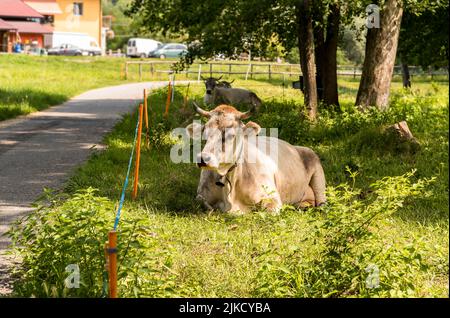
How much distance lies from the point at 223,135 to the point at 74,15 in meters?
88.7

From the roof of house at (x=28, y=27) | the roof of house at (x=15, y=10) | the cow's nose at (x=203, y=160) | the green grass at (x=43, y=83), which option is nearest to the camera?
the cow's nose at (x=203, y=160)

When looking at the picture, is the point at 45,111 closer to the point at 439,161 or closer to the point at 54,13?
the point at 439,161

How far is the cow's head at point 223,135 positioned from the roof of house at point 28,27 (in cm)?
7077

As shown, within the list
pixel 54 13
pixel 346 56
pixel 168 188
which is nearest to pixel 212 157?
pixel 168 188

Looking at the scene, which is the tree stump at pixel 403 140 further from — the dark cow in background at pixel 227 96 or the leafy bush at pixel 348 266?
the dark cow in background at pixel 227 96

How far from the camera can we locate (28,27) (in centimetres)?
8169

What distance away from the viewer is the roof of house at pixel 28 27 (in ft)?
262

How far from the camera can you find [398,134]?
1502cm

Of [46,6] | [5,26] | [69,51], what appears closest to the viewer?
[5,26]

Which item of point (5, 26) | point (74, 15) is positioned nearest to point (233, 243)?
point (5, 26)

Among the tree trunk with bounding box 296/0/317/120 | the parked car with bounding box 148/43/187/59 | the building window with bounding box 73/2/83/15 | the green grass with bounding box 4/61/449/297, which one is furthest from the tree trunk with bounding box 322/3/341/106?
the building window with bounding box 73/2/83/15

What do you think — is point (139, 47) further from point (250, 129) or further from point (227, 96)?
point (250, 129)

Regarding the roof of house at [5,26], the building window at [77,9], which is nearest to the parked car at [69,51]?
the roof of house at [5,26]

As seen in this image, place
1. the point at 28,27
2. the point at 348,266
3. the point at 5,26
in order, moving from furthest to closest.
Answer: the point at 28,27 < the point at 5,26 < the point at 348,266
